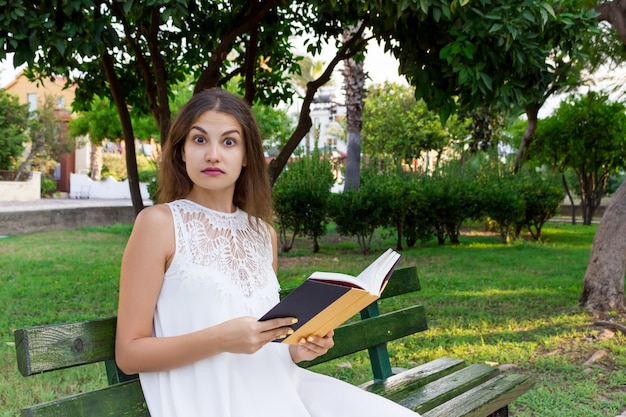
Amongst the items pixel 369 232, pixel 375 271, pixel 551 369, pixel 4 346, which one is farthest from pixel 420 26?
pixel 369 232

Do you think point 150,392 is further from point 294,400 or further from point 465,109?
point 465,109

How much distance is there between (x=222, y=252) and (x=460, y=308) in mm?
5564

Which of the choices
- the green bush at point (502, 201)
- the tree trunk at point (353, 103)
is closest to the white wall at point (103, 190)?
the tree trunk at point (353, 103)

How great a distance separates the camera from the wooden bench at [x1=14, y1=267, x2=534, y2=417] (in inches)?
75.2

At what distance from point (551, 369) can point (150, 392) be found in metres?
3.82

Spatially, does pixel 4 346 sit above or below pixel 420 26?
below

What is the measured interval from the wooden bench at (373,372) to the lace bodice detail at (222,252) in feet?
1.16

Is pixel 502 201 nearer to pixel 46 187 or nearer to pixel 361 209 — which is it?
pixel 361 209

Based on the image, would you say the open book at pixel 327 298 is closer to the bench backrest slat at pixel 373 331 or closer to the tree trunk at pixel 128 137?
the bench backrest slat at pixel 373 331

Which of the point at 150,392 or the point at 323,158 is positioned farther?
the point at 323,158

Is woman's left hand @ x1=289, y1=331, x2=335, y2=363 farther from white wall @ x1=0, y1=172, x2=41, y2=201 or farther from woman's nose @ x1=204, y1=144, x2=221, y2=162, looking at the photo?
white wall @ x1=0, y1=172, x2=41, y2=201

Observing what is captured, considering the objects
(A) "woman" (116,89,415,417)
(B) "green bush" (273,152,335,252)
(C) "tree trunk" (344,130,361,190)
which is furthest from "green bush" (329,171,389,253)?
(A) "woman" (116,89,415,417)

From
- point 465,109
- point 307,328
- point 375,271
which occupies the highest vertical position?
point 465,109

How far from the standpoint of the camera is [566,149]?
70.6ft
